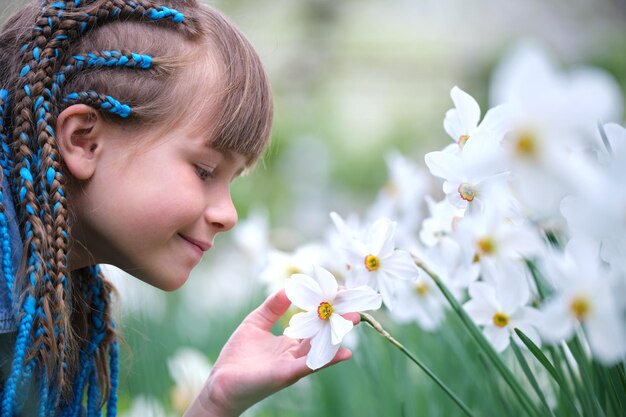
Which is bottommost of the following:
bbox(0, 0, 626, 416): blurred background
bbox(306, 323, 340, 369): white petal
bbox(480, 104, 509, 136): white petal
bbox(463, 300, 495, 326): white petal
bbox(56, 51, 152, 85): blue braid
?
bbox(0, 0, 626, 416): blurred background

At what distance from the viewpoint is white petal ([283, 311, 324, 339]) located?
91 centimetres

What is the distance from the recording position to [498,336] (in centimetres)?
100

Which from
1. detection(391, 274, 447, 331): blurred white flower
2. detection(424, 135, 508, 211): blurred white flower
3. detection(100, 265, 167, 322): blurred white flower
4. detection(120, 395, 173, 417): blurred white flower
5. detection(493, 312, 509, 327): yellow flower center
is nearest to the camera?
detection(424, 135, 508, 211): blurred white flower

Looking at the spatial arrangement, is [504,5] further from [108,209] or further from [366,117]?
[108,209]

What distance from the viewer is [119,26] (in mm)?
1212

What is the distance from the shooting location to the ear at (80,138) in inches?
45.0


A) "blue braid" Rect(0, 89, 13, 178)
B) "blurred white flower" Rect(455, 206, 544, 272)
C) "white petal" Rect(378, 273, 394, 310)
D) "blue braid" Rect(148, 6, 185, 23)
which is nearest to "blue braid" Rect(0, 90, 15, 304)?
"blue braid" Rect(0, 89, 13, 178)

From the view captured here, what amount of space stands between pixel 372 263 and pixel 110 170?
0.45m

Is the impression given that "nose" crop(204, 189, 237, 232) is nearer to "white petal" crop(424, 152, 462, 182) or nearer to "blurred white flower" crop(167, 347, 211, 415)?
"white petal" crop(424, 152, 462, 182)

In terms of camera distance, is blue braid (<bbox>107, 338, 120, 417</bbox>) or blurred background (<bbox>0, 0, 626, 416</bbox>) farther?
blurred background (<bbox>0, 0, 626, 416</bbox>)

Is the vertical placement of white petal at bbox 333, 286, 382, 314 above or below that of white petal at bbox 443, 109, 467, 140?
below

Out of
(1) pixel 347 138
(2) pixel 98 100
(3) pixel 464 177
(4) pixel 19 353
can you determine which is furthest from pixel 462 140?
(1) pixel 347 138

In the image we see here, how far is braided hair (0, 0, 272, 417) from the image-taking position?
3.52 ft

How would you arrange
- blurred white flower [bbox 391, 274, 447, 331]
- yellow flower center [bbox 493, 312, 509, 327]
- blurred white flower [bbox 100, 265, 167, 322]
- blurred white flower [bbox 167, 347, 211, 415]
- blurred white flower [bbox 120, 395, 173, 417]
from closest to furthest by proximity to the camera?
yellow flower center [bbox 493, 312, 509, 327] < blurred white flower [bbox 391, 274, 447, 331] < blurred white flower [bbox 120, 395, 173, 417] < blurred white flower [bbox 167, 347, 211, 415] < blurred white flower [bbox 100, 265, 167, 322]
